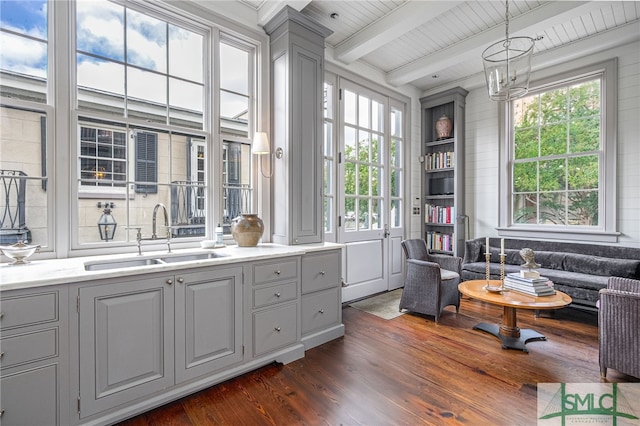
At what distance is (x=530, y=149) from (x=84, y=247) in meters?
5.21

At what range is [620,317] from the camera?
2100 mm

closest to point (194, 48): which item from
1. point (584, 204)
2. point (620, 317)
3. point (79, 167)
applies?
point (79, 167)

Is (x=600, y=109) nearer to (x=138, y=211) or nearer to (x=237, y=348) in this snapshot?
(x=237, y=348)

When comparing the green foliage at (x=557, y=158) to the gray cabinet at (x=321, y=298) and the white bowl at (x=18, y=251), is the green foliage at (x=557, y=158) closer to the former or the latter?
the gray cabinet at (x=321, y=298)

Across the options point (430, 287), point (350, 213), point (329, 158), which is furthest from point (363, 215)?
point (430, 287)

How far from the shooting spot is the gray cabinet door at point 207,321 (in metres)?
2.00

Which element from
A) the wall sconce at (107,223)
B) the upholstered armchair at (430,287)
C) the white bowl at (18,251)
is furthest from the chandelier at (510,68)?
the white bowl at (18,251)

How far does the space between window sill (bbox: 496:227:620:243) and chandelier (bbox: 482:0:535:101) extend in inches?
102

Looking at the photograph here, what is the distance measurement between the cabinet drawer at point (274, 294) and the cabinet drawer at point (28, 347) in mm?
1157

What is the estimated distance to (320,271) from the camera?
113 inches

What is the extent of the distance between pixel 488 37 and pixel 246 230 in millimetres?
3380

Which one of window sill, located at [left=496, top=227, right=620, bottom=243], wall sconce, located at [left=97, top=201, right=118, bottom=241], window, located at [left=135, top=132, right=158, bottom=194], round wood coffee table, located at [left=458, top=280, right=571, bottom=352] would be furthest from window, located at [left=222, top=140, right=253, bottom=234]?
window sill, located at [left=496, top=227, right=620, bottom=243]

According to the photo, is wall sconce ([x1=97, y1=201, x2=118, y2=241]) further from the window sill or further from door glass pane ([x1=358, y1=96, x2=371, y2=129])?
the window sill

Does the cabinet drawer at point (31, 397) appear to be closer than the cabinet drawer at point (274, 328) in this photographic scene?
Yes
